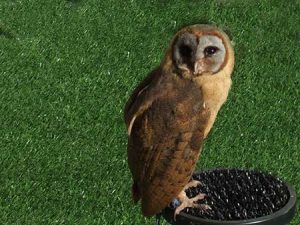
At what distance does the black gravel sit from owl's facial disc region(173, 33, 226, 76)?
50 cm

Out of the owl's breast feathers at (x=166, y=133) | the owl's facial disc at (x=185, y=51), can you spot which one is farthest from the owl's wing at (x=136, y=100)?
the owl's facial disc at (x=185, y=51)

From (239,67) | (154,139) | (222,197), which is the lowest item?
(239,67)

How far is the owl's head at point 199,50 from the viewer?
264 centimetres

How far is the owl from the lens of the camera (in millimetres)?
2686

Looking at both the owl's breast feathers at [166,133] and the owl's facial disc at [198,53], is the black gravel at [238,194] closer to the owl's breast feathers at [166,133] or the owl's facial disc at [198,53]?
the owl's breast feathers at [166,133]

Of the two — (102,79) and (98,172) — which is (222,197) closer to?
(98,172)

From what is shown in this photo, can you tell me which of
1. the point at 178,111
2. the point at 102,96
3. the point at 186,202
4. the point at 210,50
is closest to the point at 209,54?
the point at 210,50

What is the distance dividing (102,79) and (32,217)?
5.49ft

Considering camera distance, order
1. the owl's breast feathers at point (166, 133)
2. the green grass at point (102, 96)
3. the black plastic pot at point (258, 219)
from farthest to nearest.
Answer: the green grass at point (102, 96) < the owl's breast feathers at point (166, 133) < the black plastic pot at point (258, 219)

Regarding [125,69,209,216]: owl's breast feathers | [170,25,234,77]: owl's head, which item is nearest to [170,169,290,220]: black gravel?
[125,69,209,216]: owl's breast feathers

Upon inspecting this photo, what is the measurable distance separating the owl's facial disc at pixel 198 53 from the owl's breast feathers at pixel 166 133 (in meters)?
0.06

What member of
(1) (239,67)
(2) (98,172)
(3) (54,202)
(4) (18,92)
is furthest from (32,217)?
(1) (239,67)

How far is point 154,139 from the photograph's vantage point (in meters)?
2.71

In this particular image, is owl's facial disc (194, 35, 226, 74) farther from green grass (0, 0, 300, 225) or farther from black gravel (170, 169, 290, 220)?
green grass (0, 0, 300, 225)
